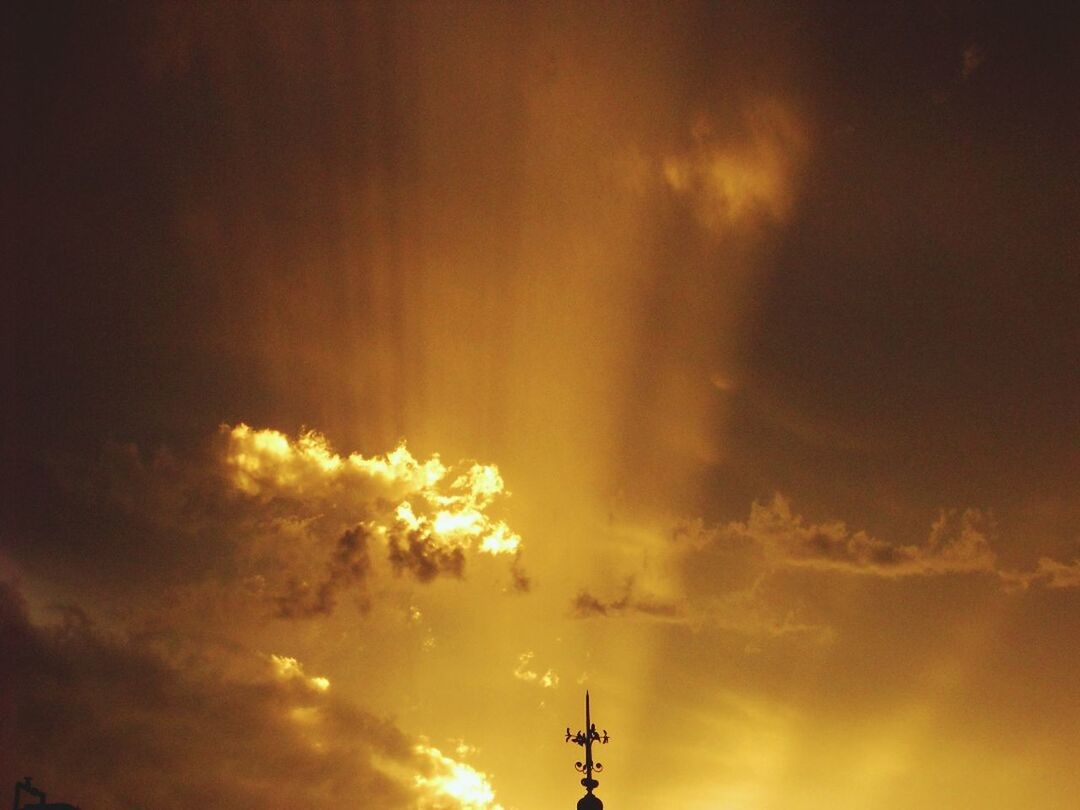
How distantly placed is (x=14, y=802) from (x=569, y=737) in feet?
118

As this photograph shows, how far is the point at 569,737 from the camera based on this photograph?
39.3 m

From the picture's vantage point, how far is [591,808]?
40375mm

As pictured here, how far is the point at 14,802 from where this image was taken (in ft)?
182

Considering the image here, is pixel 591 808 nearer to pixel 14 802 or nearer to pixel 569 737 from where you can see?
pixel 569 737

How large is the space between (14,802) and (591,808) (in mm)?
35738

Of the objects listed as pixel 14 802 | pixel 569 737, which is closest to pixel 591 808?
pixel 569 737

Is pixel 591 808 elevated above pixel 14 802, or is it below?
below

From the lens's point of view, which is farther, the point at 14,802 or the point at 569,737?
the point at 14,802

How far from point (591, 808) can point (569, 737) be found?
11.8ft

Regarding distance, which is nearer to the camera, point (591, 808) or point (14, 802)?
point (591, 808)
